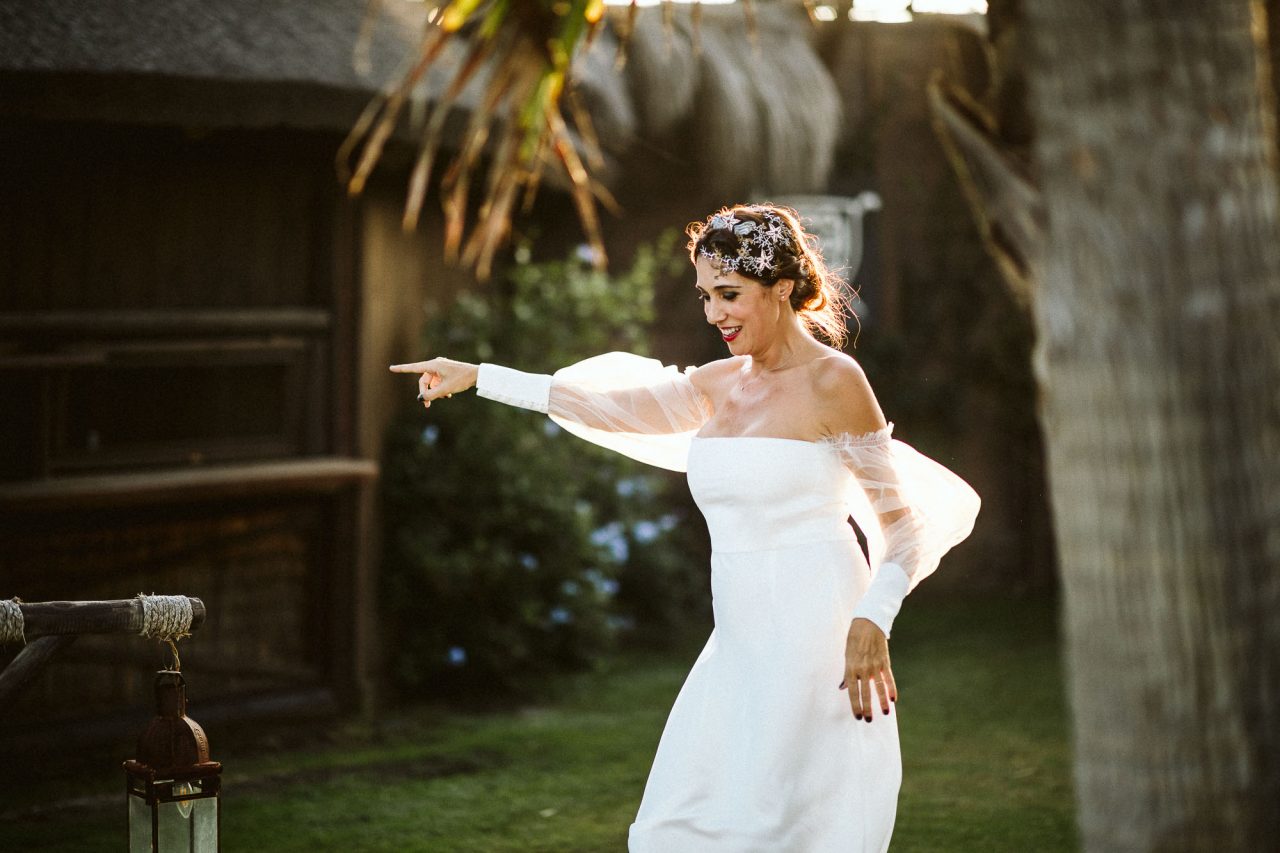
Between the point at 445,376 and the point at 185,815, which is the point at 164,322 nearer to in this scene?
the point at 445,376

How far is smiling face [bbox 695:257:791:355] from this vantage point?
3.95 meters

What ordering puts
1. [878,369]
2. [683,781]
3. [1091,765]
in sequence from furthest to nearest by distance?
1. [878,369]
2. [683,781]
3. [1091,765]

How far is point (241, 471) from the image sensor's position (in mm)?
7035

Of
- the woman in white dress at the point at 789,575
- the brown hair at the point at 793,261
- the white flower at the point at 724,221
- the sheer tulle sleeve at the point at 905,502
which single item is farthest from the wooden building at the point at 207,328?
the sheer tulle sleeve at the point at 905,502

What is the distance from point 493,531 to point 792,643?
4.54 metres

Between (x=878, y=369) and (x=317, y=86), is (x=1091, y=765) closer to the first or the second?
(x=317, y=86)

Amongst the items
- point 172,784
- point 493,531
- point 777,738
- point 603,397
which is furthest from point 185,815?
point 493,531

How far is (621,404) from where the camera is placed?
14.8 ft

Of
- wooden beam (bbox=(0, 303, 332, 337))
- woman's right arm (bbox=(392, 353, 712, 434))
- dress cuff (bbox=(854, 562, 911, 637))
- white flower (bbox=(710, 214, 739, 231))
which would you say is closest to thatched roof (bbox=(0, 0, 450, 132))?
wooden beam (bbox=(0, 303, 332, 337))

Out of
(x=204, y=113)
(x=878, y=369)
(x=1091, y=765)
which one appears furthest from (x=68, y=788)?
(x=878, y=369)

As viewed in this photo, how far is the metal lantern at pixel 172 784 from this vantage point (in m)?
3.03

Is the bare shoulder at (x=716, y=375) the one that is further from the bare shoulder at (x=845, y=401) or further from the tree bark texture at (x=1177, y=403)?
the tree bark texture at (x=1177, y=403)

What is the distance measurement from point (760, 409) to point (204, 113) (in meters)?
3.44

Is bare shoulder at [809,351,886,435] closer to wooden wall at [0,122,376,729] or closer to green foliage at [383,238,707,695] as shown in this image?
wooden wall at [0,122,376,729]
